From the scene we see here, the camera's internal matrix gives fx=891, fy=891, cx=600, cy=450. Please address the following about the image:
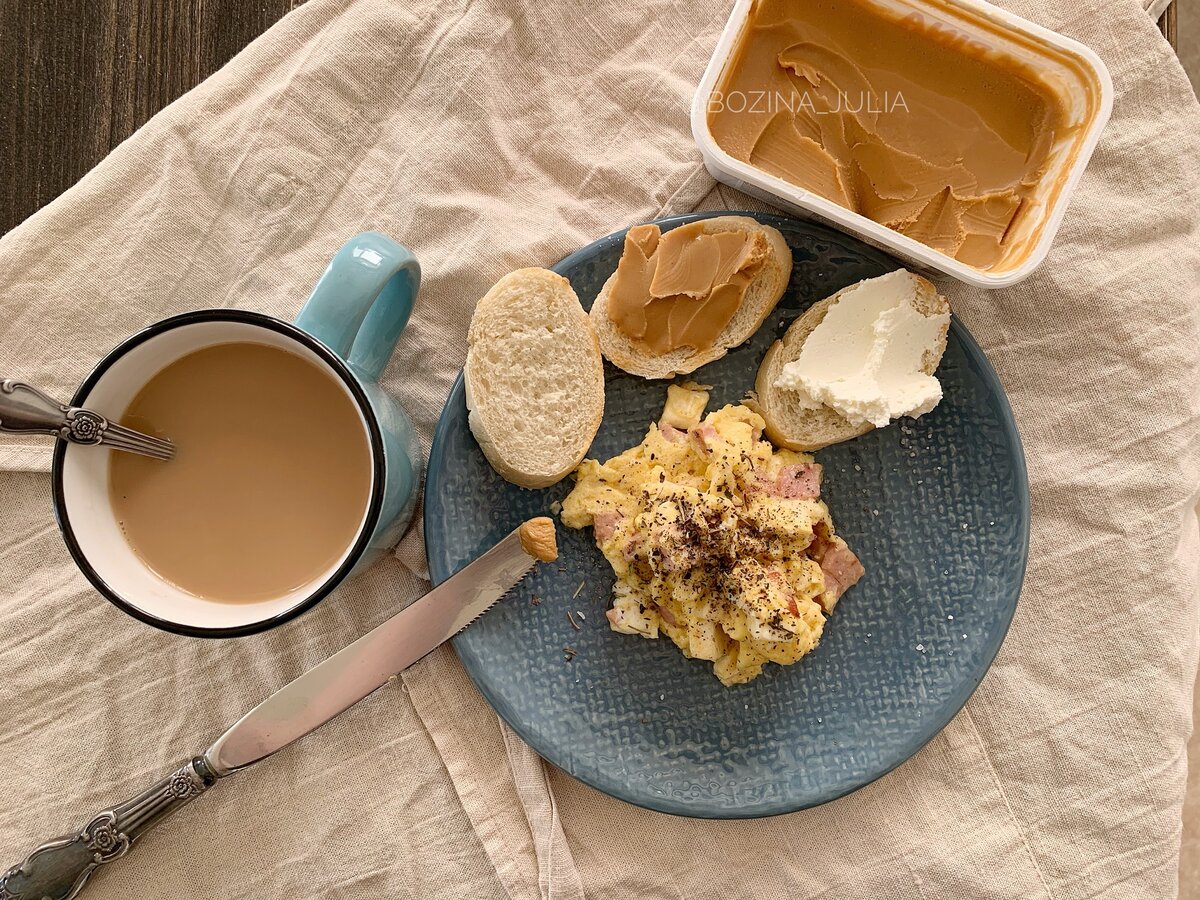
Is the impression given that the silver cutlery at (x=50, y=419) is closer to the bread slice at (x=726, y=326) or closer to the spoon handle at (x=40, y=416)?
the spoon handle at (x=40, y=416)

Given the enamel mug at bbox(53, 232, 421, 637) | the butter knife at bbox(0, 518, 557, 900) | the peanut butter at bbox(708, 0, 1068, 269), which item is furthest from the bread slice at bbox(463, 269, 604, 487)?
the peanut butter at bbox(708, 0, 1068, 269)

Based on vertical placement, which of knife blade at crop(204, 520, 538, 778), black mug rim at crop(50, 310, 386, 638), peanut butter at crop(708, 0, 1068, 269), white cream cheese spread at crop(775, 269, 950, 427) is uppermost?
peanut butter at crop(708, 0, 1068, 269)

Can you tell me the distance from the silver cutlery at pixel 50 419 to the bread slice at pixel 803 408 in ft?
4.11

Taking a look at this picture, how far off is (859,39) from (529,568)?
1.32 m

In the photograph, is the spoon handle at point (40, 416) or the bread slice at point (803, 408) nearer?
the spoon handle at point (40, 416)

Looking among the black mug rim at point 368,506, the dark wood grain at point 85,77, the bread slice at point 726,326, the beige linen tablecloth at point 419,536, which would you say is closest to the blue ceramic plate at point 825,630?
the bread slice at point 726,326

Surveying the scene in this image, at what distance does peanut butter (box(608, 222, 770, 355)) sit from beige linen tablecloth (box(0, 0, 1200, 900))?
0.23 meters

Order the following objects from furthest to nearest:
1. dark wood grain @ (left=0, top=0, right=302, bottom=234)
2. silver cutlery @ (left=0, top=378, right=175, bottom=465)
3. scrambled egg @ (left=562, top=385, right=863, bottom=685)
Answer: dark wood grain @ (left=0, top=0, right=302, bottom=234)
scrambled egg @ (left=562, top=385, right=863, bottom=685)
silver cutlery @ (left=0, top=378, right=175, bottom=465)

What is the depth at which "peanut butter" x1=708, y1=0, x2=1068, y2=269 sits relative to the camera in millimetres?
1831

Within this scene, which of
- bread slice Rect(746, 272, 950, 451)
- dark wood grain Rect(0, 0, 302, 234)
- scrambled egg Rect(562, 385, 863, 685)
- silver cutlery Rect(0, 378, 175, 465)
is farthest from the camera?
dark wood grain Rect(0, 0, 302, 234)

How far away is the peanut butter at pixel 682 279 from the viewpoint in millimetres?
1823

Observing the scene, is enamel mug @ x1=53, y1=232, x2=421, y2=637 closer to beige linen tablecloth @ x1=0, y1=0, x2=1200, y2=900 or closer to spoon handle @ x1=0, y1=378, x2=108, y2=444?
spoon handle @ x1=0, y1=378, x2=108, y2=444

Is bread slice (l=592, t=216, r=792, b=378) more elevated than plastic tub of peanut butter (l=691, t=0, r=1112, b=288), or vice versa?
plastic tub of peanut butter (l=691, t=0, r=1112, b=288)

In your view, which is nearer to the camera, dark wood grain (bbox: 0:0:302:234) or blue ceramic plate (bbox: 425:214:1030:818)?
blue ceramic plate (bbox: 425:214:1030:818)
